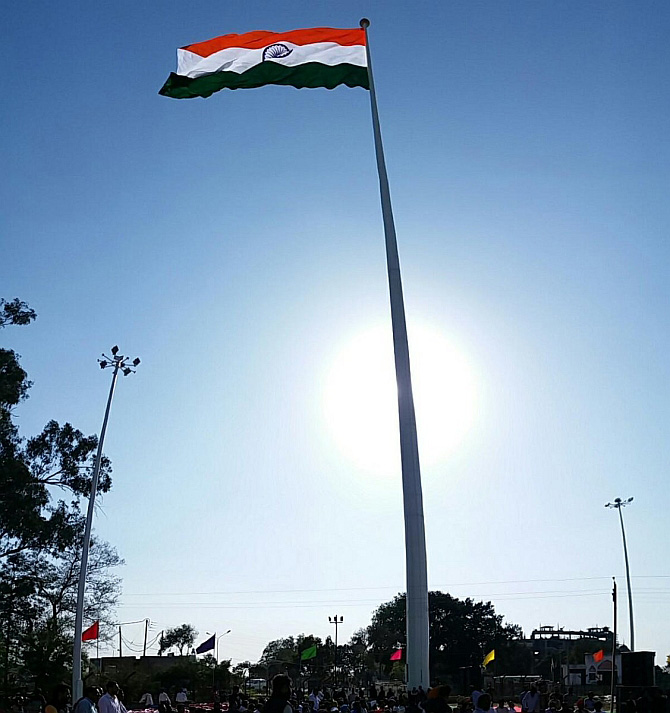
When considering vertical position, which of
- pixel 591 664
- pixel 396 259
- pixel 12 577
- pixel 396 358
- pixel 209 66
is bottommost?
pixel 591 664

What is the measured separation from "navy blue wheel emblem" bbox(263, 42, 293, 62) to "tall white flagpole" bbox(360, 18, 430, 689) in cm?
501

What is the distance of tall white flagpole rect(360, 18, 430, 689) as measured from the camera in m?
15.5

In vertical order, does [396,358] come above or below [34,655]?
above

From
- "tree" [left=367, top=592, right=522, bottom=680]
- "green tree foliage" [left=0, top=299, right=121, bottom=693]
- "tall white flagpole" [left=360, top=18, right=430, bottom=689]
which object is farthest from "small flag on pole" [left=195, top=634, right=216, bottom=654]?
"tree" [left=367, top=592, right=522, bottom=680]

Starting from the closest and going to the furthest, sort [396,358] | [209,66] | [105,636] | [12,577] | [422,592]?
1. [422,592]
2. [396,358]
3. [209,66]
4. [12,577]
5. [105,636]

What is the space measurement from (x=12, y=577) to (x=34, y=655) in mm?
3665

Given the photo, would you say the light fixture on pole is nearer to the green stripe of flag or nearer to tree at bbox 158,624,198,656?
the green stripe of flag

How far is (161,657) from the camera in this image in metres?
76.3

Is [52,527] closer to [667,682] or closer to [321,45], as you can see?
[321,45]

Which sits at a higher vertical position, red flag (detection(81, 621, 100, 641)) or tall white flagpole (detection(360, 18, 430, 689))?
tall white flagpole (detection(360, 18, 430, 689))

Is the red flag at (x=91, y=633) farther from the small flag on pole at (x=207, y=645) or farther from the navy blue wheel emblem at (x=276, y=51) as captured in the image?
the navy blue wheel emblem at (x=276, y=51)

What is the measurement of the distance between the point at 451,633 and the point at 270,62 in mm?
84224

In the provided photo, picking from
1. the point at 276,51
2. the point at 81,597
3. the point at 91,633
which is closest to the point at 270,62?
the point at 276,51

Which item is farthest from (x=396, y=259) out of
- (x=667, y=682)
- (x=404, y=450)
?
(x=667, y=682)
